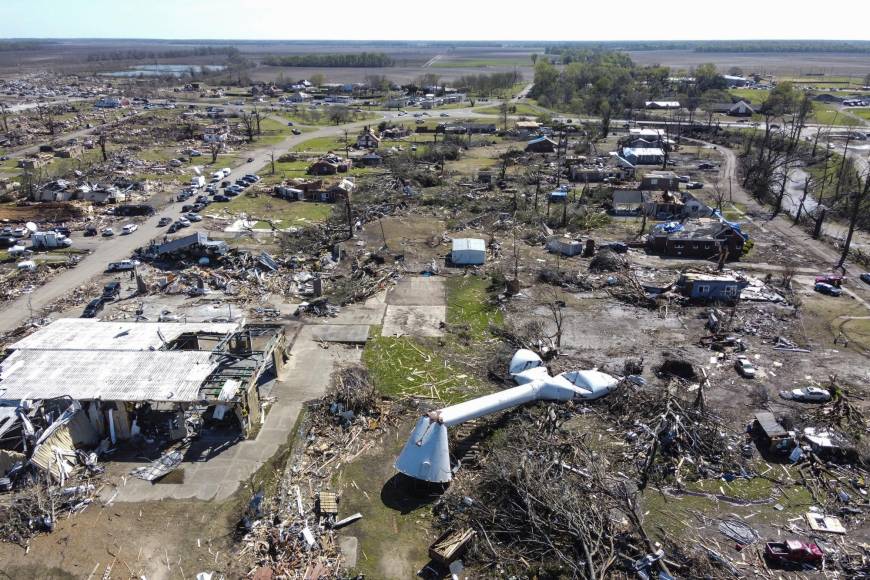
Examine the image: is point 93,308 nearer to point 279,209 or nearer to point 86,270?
point 86,270

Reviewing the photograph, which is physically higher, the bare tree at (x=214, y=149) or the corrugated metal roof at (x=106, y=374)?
the bare tree at (x=214, y=149)

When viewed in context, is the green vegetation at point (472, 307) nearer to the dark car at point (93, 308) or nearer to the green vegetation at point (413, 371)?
the green vegetation at point (413, 371)

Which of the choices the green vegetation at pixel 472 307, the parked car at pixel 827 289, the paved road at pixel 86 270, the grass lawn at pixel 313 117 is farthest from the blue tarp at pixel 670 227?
the grass lawn at pixel 313 117

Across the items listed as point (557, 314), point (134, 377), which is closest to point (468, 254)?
point (557, 314)

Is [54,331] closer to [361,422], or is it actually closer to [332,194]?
[361,422]

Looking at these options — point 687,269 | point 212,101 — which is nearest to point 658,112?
point 687,269

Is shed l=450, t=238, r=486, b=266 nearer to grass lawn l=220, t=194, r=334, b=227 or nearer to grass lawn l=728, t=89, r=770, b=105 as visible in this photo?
grass lawn l=220, t=194, r=334, b=227
